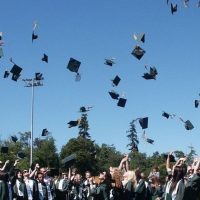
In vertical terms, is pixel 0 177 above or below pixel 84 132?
below

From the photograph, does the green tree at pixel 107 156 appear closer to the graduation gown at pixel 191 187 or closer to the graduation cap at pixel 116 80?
the graduation cap at pixel 116 80

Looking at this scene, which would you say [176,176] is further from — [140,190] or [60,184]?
[60,184]

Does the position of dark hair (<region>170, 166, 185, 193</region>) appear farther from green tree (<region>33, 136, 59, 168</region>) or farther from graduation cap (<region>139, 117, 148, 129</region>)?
green tree (<region>33, 136, 59, 168</region>)

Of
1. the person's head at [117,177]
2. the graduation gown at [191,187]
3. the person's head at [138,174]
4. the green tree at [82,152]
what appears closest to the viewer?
the graduation gown at [191,187]

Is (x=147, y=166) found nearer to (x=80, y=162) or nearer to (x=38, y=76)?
(x=80, y=162)

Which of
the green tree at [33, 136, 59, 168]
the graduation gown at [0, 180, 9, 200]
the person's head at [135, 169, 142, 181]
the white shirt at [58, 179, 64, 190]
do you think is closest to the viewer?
the person's head at [135, 169, 142, 181]

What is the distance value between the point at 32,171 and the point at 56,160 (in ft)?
140

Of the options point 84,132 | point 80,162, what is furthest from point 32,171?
point 84,132

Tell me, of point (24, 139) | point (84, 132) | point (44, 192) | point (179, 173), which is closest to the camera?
point (179, 173)

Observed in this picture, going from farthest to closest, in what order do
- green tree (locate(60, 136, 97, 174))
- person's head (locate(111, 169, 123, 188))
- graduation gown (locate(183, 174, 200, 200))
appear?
green tree (locate(60, 136, 97, 174)), person's head (locate(111, 169, 123, 188)), graduation gown (locate(183, 174, 200, 200))

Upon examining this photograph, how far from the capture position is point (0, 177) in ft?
43.8

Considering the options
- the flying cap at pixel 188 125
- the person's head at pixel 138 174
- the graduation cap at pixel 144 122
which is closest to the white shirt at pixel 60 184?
the graduation cap at pixel 144 122

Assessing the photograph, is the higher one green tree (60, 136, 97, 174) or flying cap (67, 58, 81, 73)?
green tree (60, 136, 97, 174)

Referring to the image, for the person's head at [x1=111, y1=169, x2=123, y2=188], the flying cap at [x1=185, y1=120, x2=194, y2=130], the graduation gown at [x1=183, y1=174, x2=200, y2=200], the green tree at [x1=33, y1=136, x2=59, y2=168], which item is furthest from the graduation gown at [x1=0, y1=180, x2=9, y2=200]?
the green tree at [x1=33, y1=136, x2=59, y2=168]
